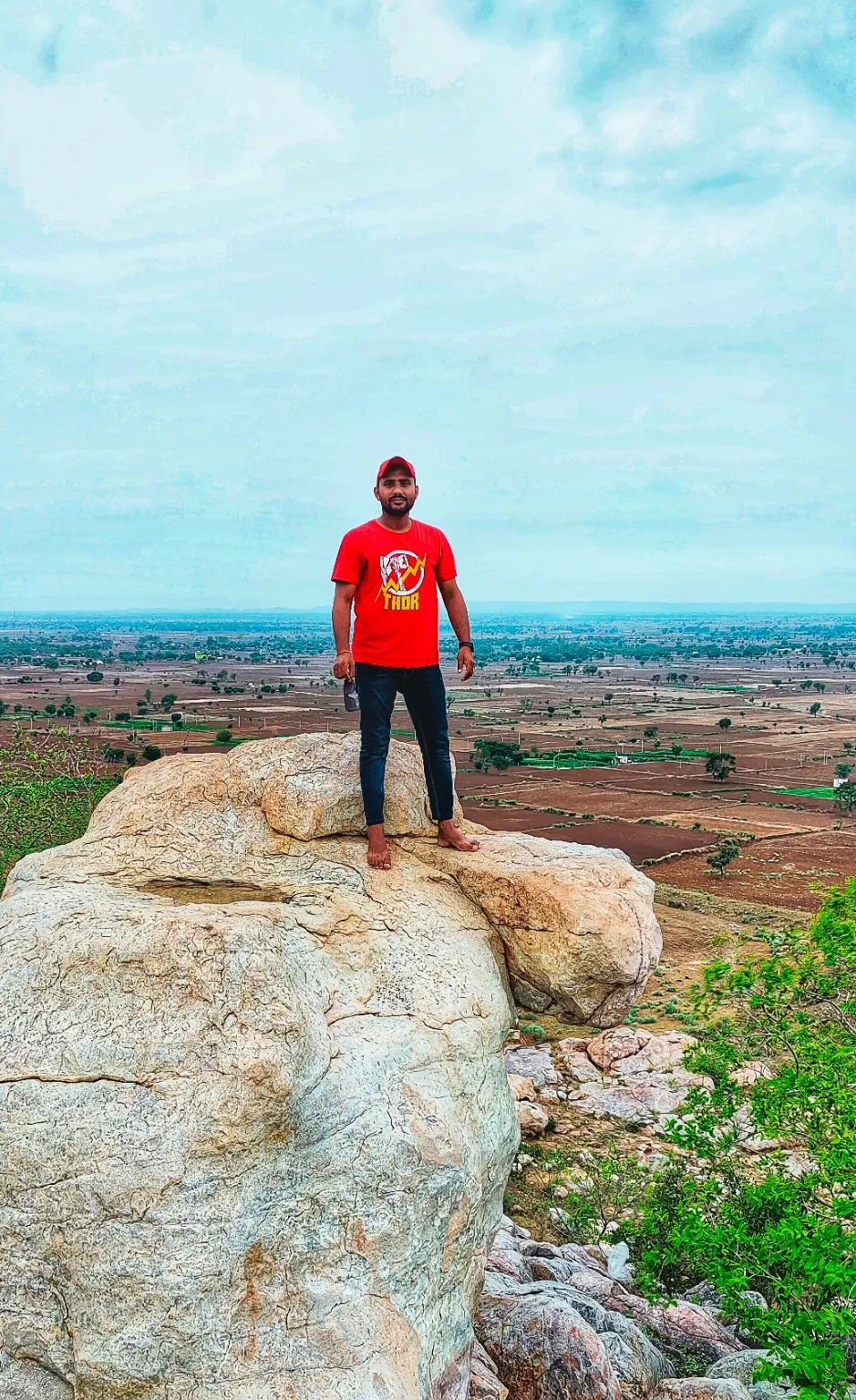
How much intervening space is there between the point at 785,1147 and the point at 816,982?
19.8ft

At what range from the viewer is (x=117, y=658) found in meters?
178

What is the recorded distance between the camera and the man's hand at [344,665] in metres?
7.14

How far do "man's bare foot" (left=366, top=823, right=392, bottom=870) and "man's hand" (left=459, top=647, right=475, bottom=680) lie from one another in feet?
5.16

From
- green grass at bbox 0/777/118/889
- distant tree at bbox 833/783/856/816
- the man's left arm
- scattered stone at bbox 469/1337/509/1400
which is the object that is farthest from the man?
distant tree at bbox 833/783/856/816

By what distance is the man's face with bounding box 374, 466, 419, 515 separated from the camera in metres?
7.27

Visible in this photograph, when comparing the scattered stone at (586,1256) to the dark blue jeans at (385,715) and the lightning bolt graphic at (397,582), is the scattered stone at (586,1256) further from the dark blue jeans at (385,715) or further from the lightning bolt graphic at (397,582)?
the lightning bolt graphic at (397,582)

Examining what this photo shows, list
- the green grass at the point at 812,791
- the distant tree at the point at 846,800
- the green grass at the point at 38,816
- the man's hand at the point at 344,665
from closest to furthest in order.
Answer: the man's hand at the point at 344,665 < the green grass at the point at 38,816 < the distant tree at the point at 846,800 < the green grass at the point at 812,791

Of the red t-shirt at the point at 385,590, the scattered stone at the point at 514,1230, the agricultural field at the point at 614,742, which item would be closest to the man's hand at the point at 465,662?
the red t-shirt at the point at 385,590

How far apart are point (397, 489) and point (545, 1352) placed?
725 centimetres

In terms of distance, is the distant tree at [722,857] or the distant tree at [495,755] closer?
the distant tree at [722,857]

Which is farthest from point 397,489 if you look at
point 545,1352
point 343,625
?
point 545,1352

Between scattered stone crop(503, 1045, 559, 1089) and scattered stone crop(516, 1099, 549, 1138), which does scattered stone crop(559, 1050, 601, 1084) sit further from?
scattered stone crop(516, 1099, 549, 1138)

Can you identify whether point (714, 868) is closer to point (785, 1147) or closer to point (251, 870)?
point (785, 1147)

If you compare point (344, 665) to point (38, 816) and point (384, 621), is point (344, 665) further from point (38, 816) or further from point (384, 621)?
point (38, 816)
